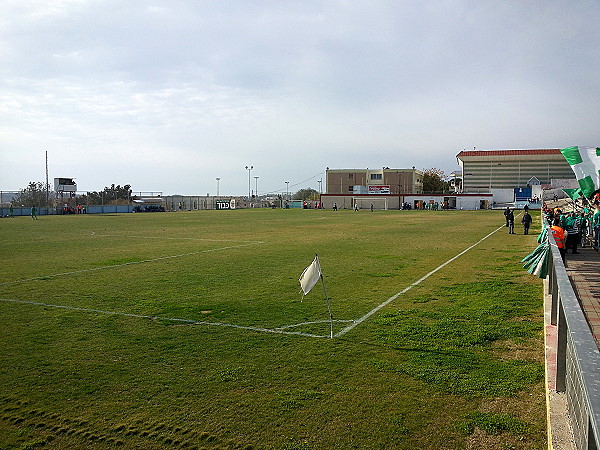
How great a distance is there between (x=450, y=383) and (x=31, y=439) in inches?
175

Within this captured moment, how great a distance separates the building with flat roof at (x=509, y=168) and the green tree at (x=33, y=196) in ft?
281

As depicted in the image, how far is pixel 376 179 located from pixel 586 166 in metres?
114

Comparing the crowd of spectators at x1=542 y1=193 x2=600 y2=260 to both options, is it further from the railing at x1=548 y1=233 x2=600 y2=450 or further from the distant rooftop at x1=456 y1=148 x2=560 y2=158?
the distant rooftop at x1=456 y1=148 x2=560 y2=158

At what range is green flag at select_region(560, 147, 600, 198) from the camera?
14.9 meters

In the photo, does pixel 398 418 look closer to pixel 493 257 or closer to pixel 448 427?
pixel 448 427

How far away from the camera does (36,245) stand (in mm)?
23438

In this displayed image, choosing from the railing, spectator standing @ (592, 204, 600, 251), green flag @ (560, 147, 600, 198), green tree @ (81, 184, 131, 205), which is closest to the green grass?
the railing

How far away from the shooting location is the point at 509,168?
381ft

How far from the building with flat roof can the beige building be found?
40.4ft

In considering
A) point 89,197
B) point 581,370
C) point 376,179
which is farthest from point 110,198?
point 581,370

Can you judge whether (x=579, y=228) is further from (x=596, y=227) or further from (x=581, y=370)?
(x=581, y=370)

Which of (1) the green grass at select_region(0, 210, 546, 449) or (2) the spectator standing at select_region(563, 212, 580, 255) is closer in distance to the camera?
(1) the green grass at select_region(0, 210, 546, 449)

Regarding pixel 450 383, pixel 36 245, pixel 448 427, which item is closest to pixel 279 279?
pixel 450 383

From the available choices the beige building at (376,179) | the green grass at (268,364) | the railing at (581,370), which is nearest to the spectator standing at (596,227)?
the green grass at (268,364)
